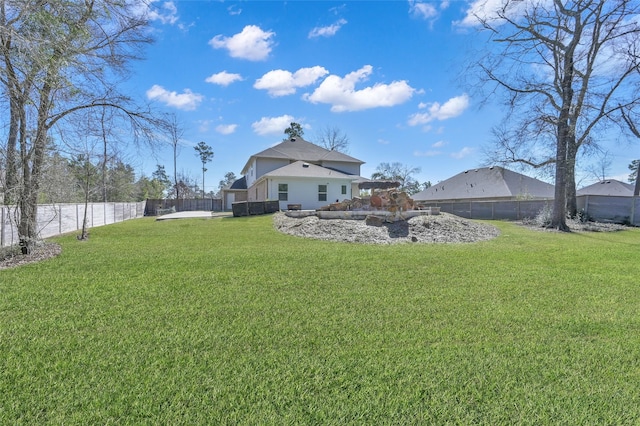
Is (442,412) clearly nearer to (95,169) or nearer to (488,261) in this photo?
(488,261)

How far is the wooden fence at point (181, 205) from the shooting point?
3039cm

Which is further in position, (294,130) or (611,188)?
(294,130)

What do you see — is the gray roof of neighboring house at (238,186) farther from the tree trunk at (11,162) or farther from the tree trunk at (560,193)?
the tree trunk at (560,193)

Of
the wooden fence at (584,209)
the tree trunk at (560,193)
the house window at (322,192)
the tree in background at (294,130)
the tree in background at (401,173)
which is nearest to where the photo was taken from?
the tree trunk at (560,193)

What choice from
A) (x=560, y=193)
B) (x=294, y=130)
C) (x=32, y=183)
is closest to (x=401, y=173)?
(x=294, y=130)

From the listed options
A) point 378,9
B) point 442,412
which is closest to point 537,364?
point 442,412

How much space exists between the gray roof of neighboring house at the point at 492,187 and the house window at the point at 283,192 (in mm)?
17732

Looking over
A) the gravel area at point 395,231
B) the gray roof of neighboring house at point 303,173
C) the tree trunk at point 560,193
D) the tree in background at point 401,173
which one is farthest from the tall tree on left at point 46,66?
the tree in background at point 401,173

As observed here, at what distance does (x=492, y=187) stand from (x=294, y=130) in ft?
86.2

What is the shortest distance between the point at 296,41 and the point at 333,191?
1083cm

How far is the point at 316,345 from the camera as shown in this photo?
2.84 m

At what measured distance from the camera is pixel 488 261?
6.65 metres

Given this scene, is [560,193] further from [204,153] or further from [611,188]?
[204,153]

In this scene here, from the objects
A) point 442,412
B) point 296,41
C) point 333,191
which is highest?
point 296,41
